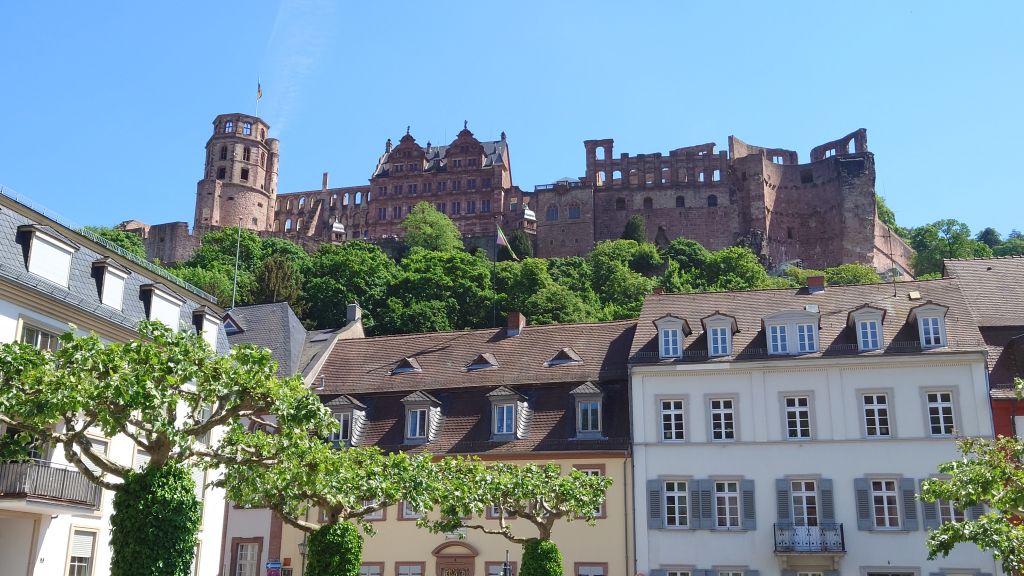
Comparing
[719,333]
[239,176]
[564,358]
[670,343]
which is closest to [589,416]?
[564,358]

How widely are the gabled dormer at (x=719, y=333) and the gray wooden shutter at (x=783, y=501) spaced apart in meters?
4.74

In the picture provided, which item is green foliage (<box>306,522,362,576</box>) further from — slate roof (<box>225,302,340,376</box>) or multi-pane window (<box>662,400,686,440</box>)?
slate roof (<box>225,302,340,376</box>)

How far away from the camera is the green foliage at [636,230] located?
4542 inches

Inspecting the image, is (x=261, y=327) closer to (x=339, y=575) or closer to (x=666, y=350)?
(x=666, y=350)

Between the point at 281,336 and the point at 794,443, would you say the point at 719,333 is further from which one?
the point at 281,336

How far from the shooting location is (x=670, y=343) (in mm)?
38031

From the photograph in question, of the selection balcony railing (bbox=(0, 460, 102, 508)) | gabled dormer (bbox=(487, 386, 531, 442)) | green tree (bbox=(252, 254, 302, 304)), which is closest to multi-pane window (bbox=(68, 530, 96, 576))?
balcony railing (bbox=(0, 460, 102, 508))

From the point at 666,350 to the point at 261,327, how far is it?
1763 centimetres

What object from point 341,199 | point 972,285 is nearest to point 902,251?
point 341,199

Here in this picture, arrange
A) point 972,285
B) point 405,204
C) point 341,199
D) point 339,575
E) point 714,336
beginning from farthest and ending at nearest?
1. point 341,199
2. point 405,204
3. point 972,285
4. point 714,336
5. point 339,575

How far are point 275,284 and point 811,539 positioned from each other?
5098 centimetres

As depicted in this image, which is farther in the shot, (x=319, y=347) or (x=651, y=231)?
(x=651, y=231)

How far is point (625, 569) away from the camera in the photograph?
35.8 meters

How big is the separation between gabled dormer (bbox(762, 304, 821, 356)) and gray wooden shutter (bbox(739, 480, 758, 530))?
458cm
